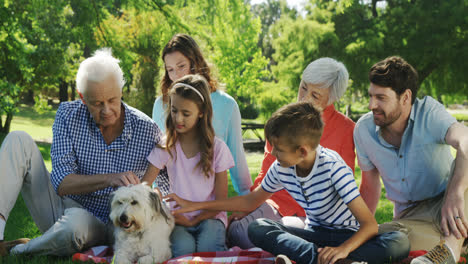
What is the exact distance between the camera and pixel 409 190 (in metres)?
3.65

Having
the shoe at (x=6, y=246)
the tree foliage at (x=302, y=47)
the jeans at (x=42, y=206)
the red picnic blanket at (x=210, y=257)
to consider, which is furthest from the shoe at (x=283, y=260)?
the tree foliage at (x=302, y=47)

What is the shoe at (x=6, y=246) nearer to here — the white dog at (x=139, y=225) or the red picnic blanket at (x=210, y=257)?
the red picnic blanket at (x=210, y=257)

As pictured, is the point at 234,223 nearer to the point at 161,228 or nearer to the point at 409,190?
the point at 161,228

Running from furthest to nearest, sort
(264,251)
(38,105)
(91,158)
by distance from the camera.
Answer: (38,105) → (91,158) → (264,251)

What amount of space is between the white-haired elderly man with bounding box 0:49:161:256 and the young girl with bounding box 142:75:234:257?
0.77 ft

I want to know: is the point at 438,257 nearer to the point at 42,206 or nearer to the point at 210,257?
the point at 210,257

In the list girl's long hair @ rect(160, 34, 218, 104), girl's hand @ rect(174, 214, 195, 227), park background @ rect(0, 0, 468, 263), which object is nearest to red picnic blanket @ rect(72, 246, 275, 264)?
girl's hand @ rect(174, 214, 195, 227)

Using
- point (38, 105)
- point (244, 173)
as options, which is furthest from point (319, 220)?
point (38, 105)

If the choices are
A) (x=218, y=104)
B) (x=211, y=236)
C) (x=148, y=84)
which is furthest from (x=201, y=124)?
(x=148, y=84)

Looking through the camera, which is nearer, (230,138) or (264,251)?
(264,251)

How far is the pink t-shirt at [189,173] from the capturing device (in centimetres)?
371

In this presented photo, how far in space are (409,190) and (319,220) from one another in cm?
93

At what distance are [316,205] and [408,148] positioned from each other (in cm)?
103

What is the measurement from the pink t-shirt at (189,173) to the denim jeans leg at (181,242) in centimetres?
22
